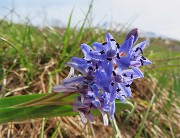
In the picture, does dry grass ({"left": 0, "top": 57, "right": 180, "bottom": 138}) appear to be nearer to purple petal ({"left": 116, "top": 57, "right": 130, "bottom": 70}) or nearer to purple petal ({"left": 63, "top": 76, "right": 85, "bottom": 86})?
purple petal ({"left": 63, "top": 76, "right": 85, "bottom": 86})

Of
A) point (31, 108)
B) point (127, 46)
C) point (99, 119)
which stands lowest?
point (99, 119)

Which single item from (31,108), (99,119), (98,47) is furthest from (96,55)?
(99,119)

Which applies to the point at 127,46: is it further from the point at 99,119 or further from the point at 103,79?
the point at 99,119

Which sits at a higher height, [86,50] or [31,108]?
[86,50]

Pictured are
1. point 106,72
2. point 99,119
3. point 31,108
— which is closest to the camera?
point 106,72

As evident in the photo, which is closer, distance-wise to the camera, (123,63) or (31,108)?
(123,63)

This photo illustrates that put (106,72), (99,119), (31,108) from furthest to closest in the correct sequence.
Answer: (99,119) < (31,108) < (106,72)

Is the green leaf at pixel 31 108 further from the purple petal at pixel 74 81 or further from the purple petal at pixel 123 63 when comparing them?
the purple petal at pixel 123 63
